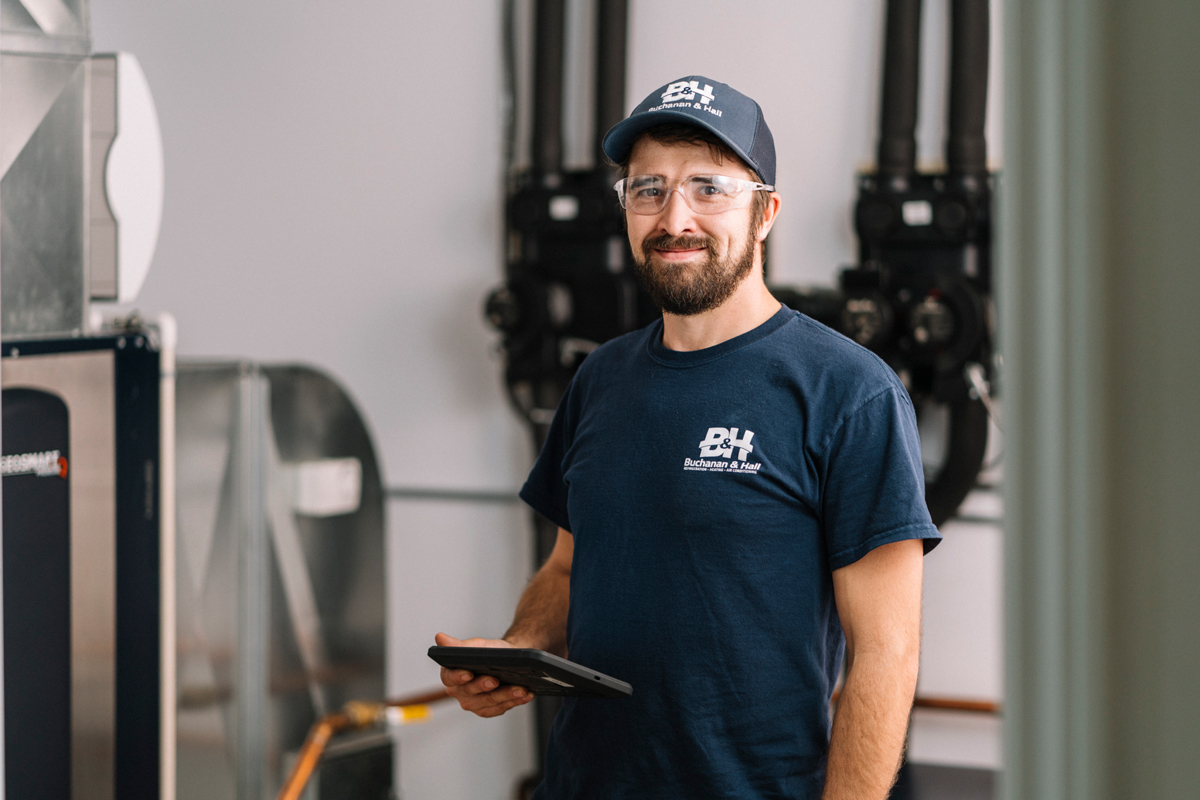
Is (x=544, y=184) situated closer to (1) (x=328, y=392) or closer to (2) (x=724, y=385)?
(1) (x=328, y=392)

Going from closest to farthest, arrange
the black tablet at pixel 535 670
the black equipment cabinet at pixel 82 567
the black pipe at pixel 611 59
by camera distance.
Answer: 1. the black tablet at pixel 535 670
2. the black equipment cabinet at pixel 82 567
3. the black pipe at pixel 611 59

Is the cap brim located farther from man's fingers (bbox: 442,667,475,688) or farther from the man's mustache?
man's fingers (bbox: 442,667,475,688)

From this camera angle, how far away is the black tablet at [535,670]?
1.09 m

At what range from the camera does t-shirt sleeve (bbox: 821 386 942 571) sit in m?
1.10

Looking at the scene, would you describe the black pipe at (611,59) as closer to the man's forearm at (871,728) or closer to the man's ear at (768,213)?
the man's ear at (768,213)

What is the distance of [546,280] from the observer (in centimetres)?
286

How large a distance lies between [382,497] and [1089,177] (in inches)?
111

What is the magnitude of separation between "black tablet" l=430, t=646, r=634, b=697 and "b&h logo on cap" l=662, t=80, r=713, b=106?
0.62 metres

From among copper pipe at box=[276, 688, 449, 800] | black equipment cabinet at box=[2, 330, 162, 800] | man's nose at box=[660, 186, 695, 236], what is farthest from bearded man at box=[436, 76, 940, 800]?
copper pipe at box=[276, 688, 449, 800]

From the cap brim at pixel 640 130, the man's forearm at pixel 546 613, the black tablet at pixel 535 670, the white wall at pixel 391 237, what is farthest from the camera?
the white wall at pixel 391 237

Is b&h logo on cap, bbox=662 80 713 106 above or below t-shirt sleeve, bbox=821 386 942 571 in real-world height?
above

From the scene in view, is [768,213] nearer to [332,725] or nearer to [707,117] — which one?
[707,117]

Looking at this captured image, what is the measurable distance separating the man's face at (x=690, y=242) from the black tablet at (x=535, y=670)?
41cm

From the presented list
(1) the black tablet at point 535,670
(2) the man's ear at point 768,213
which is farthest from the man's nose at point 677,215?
(1) the black tablet at point 535,670
